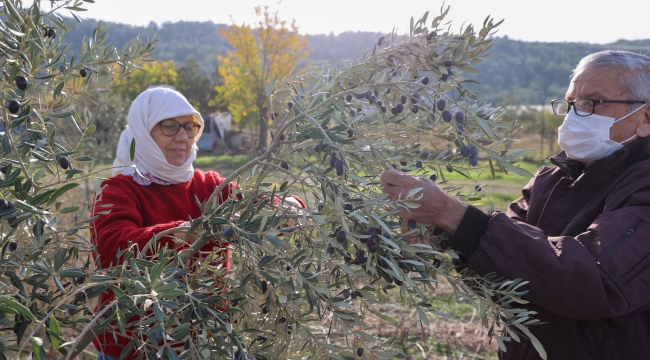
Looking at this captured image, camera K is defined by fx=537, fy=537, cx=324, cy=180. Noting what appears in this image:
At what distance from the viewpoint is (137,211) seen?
2146mm

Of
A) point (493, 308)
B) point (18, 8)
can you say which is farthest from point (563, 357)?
point (18, 8)

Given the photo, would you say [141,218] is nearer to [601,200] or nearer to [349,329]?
[349,329]

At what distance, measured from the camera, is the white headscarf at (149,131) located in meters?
2.35

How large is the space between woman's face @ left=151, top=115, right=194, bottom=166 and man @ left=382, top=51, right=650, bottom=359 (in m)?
1.17

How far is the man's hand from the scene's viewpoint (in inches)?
61.7

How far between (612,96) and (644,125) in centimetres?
16

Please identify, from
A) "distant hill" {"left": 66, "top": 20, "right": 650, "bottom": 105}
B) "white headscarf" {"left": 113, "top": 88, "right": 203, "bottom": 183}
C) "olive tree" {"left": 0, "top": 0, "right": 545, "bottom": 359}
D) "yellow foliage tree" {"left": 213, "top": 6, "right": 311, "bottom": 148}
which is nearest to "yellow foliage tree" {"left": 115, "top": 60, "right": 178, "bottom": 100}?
"yellow foliage tree" {"left": 213, "top": 6, "right": 311, "bottom": 148}

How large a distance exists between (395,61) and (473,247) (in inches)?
25.5

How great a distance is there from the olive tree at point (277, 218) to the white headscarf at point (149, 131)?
22.4 inches

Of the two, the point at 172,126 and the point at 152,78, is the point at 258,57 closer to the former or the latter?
the point at 152,78

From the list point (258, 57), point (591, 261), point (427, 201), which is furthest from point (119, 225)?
point (258, 57)

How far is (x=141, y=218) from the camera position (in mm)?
2160

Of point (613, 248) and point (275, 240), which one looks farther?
point (613, 248)

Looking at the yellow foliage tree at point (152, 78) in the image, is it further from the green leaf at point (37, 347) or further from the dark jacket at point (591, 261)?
the green leaf at point (37, 347)
